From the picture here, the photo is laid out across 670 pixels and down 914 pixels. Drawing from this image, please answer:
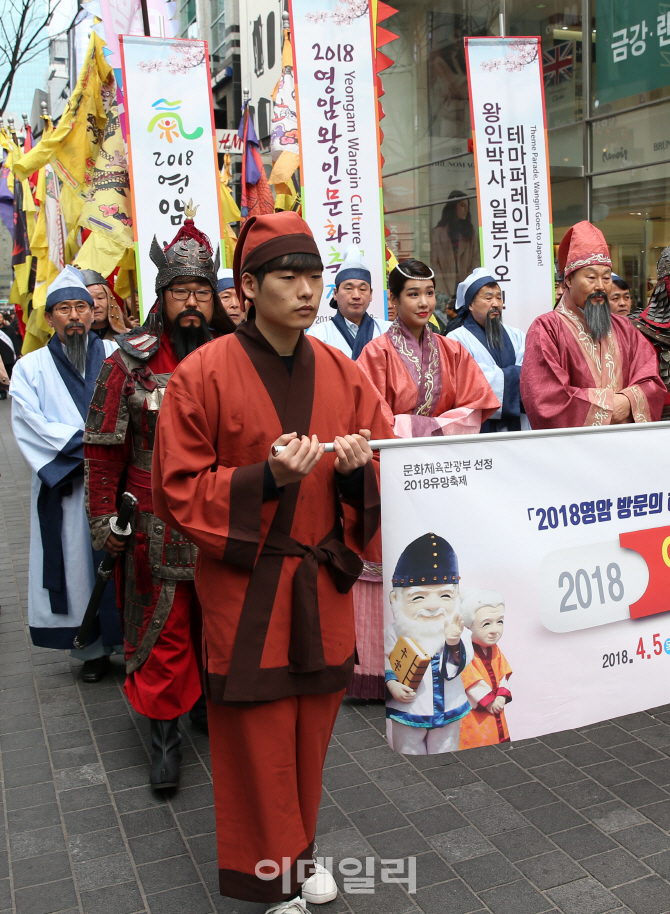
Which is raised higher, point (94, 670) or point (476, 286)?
point (476, 286)

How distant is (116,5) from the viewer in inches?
324

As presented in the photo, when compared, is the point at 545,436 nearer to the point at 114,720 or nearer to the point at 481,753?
the point at 481,753

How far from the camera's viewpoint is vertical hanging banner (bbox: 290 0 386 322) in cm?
581

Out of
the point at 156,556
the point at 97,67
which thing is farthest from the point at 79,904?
the point at 97,67

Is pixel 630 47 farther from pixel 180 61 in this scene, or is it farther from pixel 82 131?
pixel 82 131

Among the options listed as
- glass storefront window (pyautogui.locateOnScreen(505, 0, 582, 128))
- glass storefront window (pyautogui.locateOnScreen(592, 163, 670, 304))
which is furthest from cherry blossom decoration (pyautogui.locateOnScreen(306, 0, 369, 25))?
glass storefront window (pyautogui.locateOnScreen(505, 0, 582, 128))

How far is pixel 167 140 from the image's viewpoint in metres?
6.10


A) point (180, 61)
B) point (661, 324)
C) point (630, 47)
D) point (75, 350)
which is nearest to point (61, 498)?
point (75, 350)

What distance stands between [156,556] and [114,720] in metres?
1.07

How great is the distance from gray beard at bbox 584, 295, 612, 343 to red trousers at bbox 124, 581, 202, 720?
2.06m

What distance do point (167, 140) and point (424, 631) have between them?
475 cm

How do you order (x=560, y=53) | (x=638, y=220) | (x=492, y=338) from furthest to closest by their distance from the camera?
(x=560, y=53), (x=638, y=220), (x=492, y=338)

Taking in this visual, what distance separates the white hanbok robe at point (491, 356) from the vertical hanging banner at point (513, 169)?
153 millimetres

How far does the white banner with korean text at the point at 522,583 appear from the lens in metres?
2.50
